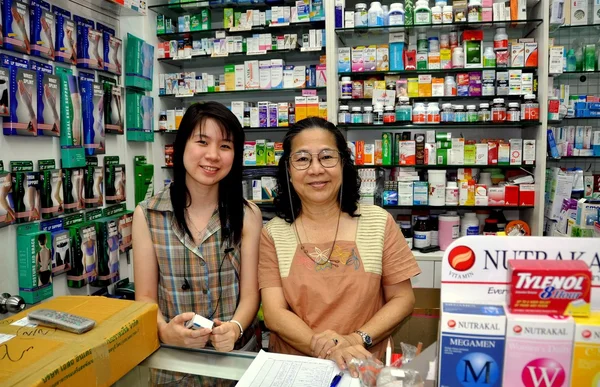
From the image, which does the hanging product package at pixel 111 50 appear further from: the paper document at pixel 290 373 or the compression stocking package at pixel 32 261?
the paper document at pixel 290 373

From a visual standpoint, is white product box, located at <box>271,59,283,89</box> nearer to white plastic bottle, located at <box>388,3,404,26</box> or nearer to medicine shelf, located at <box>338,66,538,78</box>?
medicine shelf, located at <box>338,66,538,78</box>

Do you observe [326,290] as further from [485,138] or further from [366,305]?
[485,138]

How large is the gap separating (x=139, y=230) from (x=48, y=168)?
1.31 meters

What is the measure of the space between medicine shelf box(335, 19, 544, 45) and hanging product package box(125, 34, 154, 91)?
1613 millimetres

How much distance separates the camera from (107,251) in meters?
3.16

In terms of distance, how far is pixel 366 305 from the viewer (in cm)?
162

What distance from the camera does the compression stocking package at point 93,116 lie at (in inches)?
A: 116

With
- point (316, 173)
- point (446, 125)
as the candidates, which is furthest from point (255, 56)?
point (316, 173)

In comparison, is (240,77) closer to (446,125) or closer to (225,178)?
(446,125)

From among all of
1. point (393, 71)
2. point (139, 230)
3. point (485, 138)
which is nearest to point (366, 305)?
point (139, 230)

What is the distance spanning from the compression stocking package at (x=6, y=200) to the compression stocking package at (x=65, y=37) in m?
0.82

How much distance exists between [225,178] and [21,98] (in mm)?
1398

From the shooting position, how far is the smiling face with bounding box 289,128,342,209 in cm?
165

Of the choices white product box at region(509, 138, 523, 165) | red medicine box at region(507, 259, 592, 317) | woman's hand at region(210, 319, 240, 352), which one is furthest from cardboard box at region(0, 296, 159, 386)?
white product box at region(509, 138, 523, 165)
